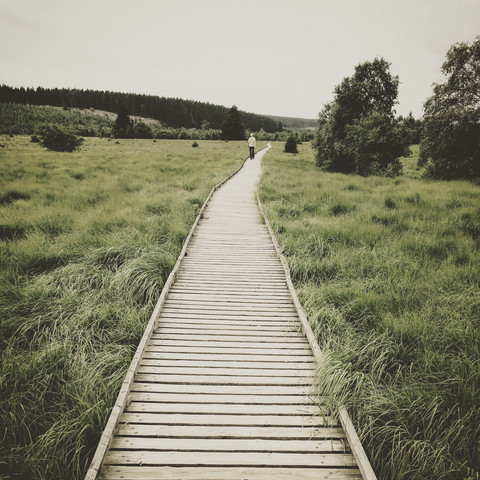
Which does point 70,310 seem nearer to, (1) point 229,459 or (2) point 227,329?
(2) point 227,329

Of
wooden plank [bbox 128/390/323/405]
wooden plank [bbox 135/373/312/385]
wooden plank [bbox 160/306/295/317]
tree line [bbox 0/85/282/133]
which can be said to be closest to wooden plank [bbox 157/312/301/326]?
wooden plank [bbox 160/306/295/317]

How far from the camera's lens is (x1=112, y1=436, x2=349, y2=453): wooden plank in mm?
2393

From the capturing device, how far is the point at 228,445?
2426 mm

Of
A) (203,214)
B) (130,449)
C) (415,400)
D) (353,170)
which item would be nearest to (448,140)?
(353,170)

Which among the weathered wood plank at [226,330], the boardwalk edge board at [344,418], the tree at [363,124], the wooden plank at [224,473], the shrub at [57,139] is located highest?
the tree at [363,124]

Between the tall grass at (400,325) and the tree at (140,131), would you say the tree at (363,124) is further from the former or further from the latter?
the tree at (140,131)

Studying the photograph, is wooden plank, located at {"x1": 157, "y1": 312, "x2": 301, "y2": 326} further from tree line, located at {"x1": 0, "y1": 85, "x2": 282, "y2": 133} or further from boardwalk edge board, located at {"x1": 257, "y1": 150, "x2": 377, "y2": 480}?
tree line, located at {"x1": 0, "y1": 85, "x2": 282, "y2": 133}

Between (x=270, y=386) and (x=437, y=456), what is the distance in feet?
5.02

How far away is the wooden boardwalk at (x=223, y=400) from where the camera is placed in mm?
2283

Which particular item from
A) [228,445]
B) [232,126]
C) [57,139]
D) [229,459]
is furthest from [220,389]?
[232,126]

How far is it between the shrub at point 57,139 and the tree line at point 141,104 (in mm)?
80044

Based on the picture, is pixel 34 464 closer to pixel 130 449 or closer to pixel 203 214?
pixel 130 449

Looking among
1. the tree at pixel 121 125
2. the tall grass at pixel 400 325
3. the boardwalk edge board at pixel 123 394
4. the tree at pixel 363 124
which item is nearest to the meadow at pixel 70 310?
the boardwalk edge board at pixel 123 394

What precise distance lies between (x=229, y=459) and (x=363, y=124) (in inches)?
837
